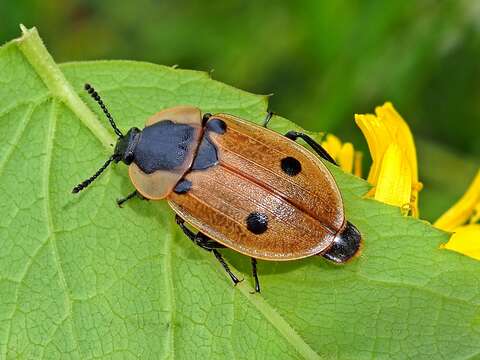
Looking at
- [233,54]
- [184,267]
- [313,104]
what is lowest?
Result: [184,267]

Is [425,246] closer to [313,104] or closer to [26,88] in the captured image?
[26,88]

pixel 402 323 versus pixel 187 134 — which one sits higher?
pixel 187 134

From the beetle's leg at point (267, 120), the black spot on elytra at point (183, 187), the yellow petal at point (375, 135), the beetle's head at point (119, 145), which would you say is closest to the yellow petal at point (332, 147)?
the yellow petal at point (375, 135)

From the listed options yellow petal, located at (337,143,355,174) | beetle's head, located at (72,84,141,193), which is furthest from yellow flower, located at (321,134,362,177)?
beetle's head, located at (72,84,141,193)

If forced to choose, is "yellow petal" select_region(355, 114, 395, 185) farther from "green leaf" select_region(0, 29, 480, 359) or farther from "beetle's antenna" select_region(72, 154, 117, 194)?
"beetle's antenna" select_region(72, 154, 117, 194)

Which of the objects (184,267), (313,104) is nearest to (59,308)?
(184,267)

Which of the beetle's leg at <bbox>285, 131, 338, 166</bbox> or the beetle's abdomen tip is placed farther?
the beetle's leg at <bbox>285, 131, 338, 166</bbox>
